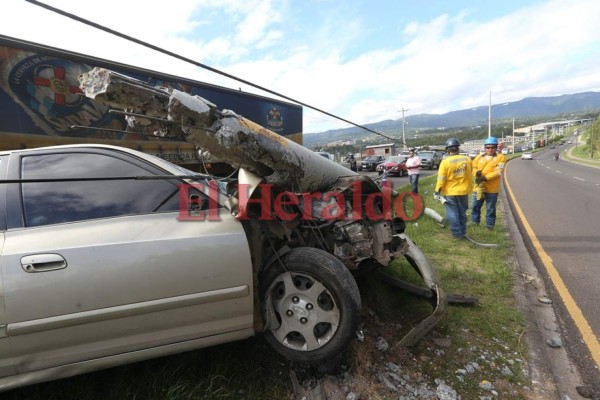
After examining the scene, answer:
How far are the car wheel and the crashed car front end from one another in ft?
0.04

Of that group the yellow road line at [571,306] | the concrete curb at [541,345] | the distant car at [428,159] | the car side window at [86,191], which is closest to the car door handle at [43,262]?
the car side window at [86,191]

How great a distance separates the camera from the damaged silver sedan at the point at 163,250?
6.30 feet

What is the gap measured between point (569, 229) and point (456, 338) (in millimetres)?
5054

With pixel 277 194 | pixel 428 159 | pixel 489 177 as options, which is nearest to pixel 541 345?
pixel 277 194

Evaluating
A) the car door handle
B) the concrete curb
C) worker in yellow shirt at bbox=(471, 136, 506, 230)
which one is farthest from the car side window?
worker in yellow shirt at bbox=(471, 136, 506, 230)

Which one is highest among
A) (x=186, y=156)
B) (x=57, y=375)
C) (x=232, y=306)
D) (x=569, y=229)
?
(x=186, y=156)

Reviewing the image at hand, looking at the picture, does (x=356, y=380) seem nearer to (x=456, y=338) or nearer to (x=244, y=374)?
(x=244, y=374)

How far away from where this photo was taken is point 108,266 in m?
1.97

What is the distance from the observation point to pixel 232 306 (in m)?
2.22

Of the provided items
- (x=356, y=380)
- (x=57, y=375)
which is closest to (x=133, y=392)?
(x=57, y=375)

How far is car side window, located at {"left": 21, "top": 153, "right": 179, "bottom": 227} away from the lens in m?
2.11

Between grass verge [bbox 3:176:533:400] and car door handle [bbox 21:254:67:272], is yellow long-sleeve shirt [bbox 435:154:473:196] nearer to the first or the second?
grass verge [bbox 3:176:533:400]

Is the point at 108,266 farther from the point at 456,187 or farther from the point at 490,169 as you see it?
the point at 490,169

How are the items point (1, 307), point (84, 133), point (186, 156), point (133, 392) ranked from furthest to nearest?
point (186, 156) → point (84, 133) → point (133, 392) → point (1, 307)
